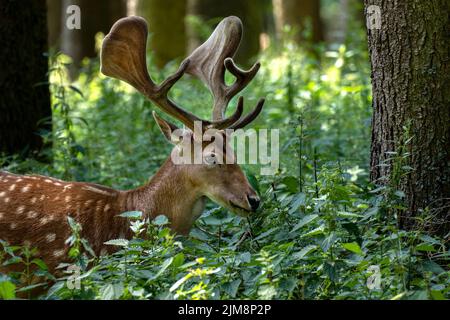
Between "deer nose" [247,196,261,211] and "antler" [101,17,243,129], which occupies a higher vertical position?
"antler" [101,17,243,129]

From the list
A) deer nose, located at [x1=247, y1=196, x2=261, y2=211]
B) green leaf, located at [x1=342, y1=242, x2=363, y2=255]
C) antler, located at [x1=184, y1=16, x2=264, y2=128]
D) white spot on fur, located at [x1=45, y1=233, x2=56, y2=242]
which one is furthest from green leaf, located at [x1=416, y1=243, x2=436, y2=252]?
white spot on fur, located at [x1=45, y1=233, x2=56, y2=242]

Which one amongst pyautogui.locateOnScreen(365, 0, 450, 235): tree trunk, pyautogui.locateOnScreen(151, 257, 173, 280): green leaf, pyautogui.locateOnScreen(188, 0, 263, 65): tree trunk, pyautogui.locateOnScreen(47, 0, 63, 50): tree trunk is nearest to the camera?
pyautogui.locateOnScreen(151, 257, 173, 280): green leaf

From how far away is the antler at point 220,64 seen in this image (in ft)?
23.1

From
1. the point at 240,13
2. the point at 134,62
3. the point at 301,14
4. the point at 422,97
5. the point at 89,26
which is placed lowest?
the point at 422,97

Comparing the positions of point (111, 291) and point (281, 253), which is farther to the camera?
point (281, 253)

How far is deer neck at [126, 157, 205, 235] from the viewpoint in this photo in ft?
21.8

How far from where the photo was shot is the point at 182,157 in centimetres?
671

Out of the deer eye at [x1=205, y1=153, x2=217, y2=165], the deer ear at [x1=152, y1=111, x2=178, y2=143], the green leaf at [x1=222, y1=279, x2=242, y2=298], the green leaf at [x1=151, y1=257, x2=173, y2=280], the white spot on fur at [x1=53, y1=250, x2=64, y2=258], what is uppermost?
the deer ear at [x1=152, y1=111, x2=178, y2=143]

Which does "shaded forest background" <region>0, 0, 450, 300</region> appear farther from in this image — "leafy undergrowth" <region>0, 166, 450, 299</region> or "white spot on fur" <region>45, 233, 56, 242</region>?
"white spot on fur" <region>45, 233, 56, 242</region>

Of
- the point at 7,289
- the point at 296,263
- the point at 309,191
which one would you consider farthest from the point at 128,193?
the point at 7,289

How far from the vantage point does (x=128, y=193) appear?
Answer: 6.81 m

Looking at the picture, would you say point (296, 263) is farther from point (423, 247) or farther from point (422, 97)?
point (422, 97)

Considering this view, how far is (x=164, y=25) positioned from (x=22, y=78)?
8463 millimetres

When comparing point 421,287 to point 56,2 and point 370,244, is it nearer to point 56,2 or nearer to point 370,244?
point 370,244
